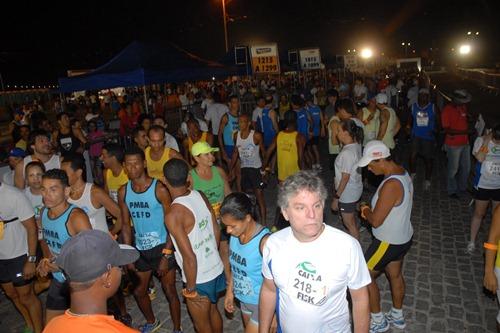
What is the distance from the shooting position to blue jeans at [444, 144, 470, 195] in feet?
25.0

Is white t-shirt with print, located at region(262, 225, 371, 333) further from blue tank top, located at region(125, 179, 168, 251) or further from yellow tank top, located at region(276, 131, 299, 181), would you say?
yellow tank top, located at region(276, 131, 299, 181)

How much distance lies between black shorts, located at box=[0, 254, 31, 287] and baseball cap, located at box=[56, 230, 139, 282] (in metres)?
2.84

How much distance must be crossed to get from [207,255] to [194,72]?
784cm

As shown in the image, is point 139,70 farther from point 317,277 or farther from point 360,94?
point 360,94

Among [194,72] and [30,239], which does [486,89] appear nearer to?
[194,72]

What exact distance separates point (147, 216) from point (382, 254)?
2569 mm

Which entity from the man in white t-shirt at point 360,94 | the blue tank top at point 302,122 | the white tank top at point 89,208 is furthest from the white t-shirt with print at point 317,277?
the man in white t-shirt at point 360,94

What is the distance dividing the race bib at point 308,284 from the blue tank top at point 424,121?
6.93m

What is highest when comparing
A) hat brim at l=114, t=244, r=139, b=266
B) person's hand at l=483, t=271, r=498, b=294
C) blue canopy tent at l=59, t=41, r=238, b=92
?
blue canopy tent at l=59, t=41, r=238, b=92

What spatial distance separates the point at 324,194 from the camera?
256cm

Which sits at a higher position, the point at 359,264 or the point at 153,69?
the point at 153,69

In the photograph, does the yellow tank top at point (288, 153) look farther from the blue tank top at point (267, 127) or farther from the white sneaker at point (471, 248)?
the blue tank top at point (267, 127)

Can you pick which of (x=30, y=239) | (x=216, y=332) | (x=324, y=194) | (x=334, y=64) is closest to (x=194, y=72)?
(x=30, y=239)

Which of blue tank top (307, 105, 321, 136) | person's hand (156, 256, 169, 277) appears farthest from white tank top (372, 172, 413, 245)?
blue tank top (307, 105, 321, 136)
